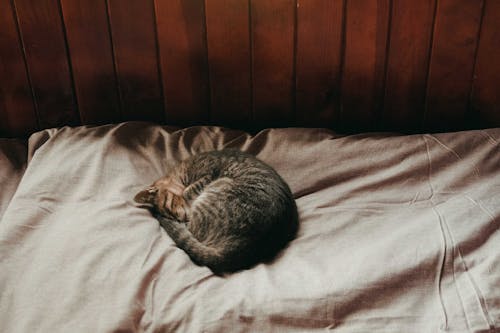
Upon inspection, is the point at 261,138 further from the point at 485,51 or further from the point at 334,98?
the point at 485,51

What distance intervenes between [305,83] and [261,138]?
25 cm

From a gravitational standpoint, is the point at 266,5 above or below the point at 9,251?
above

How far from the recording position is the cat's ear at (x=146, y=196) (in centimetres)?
123

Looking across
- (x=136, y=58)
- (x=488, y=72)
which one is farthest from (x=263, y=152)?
(x=488, y=72)

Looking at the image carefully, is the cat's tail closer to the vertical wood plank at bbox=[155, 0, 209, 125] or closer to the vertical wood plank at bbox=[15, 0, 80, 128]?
the vertical wood plank at bbox=[155, 0, 209, 125]

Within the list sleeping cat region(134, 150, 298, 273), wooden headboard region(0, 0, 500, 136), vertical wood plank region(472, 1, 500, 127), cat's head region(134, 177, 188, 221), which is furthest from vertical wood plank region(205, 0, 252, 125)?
vertical wood plank region(472, 1, 500, 127)

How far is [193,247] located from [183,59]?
2.31 ft

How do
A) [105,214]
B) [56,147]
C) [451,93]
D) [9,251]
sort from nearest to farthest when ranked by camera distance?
[9,251], [105,214], [56,147], [451,93]

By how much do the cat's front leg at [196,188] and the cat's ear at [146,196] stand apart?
10cm

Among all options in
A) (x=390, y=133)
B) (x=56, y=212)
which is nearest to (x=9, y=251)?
(x=56, y=212)

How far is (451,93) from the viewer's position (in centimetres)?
152

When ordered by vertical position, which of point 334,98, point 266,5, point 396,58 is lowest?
point 334,98

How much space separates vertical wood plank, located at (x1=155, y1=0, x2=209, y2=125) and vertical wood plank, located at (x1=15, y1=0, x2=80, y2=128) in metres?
0.33

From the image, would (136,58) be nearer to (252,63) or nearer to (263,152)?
(252,63)
